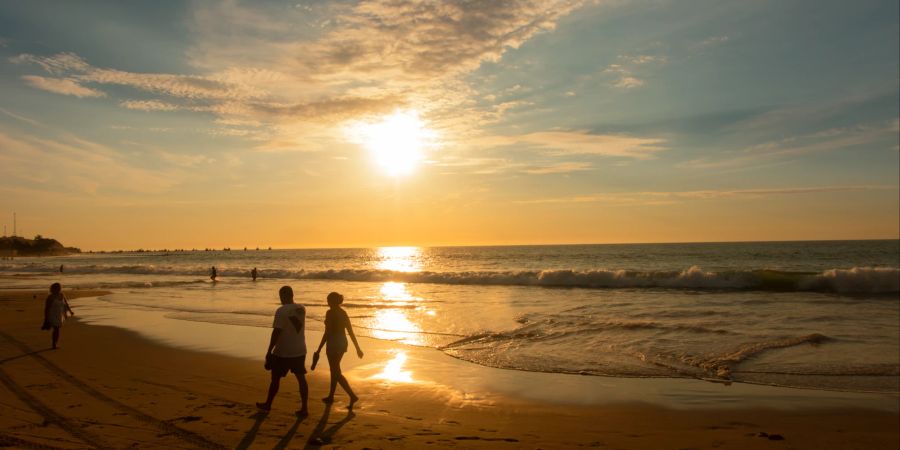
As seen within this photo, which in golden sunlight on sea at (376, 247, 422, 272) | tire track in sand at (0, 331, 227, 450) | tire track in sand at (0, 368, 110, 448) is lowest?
golden sunlight on sea at (376, 247, 422, 272)

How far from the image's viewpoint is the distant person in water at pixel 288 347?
793 cm

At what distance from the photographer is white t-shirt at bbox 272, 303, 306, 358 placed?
Result: 26.0ft

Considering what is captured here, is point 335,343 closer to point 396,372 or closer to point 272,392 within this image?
point 272,392

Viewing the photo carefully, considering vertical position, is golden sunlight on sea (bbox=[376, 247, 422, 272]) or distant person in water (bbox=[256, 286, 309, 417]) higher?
distant person in water (bbox=[256, 286, 309, 417])

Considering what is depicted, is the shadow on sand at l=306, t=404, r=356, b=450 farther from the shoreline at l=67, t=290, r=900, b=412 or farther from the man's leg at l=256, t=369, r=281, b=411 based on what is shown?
the shoreline at l=67, t=290, r=900, b=412

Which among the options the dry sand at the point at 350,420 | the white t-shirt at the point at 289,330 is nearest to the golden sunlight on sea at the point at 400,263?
the dry sand at the point at 350,420

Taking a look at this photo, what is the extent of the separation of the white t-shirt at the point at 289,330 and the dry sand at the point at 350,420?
0.90m

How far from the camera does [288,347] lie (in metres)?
8.00

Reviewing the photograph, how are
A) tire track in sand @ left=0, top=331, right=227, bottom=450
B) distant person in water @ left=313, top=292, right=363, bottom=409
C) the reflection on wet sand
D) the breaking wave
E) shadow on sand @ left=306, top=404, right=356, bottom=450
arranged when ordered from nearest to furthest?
1. tire track in sand @ left=0, top=331, right=227, bottom=450
2. shadow on sand @ left=306, top=404, right=356, bottom=450
3. distant person in water @ left=313, top=292, right=363, bottom=409
4. the reflection on wet sand
5. the breaking wave

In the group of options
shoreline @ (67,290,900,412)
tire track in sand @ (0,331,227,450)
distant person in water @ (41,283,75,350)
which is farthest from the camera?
distant person in water @ (41,283,75,350)

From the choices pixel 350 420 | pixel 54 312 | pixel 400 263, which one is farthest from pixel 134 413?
pixel 400 263

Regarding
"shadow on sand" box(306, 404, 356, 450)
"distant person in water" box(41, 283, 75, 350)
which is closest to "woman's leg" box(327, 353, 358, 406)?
"shadow on sand" box(306, 404, 356, 450)

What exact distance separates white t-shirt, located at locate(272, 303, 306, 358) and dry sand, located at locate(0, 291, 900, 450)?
2.94 ft

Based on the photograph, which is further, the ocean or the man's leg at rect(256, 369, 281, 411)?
the ocean
